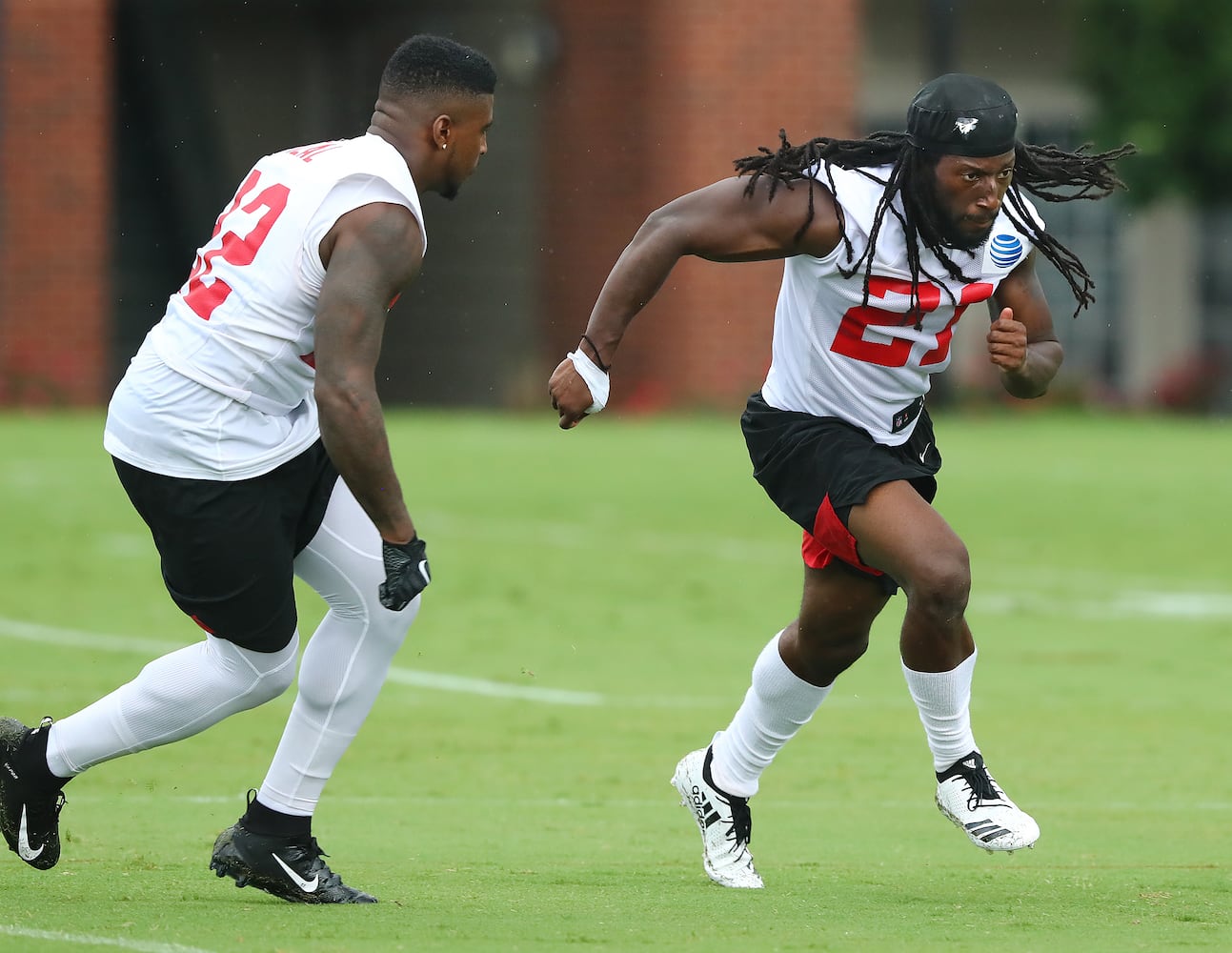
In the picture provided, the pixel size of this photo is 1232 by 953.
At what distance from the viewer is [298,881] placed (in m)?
5.91

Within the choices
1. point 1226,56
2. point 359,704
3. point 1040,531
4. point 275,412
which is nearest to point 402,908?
point 359,704

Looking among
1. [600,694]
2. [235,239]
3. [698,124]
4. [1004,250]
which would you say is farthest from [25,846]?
[698,124]

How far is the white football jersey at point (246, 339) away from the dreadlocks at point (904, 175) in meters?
1.11

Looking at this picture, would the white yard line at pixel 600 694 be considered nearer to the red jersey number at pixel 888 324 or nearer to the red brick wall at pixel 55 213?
the red jersey number at pixel 888 324

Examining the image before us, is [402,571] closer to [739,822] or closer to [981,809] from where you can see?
[739,822]

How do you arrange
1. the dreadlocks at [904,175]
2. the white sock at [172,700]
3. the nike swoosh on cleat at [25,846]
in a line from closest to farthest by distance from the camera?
the white sock at [172,700] → the nike swoosh on cleat at [25,846] → the dreadlocks at [904,175]

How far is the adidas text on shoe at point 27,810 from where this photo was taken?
19.7 ft

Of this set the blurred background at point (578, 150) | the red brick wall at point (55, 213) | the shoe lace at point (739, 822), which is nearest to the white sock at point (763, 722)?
the shoe lace at point (739, 822)

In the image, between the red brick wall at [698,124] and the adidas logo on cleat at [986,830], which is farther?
the red brick wall at [698,124]

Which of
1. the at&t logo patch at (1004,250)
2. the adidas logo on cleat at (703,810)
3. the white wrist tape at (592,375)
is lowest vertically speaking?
the adidas logo on cleat at (703,810)

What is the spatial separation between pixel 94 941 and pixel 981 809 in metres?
2.46

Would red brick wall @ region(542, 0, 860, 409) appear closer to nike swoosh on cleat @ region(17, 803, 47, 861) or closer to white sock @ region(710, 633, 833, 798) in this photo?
Answer: white sock @ region(710, 633, 833, 798)

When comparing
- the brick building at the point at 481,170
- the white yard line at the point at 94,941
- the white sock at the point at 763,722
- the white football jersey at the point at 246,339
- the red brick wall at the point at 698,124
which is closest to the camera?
the white yard line at the point at 94,941

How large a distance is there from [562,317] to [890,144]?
926 inches
